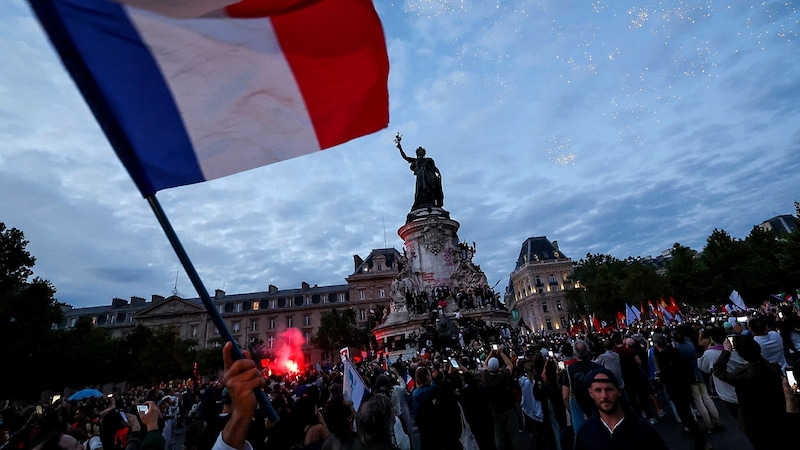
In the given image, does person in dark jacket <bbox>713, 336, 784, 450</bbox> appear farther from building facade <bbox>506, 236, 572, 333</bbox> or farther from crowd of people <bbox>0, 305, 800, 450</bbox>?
building facade <bbox>506, 236, 572, 333</bbox>

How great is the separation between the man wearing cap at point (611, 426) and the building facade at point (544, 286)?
270 feet

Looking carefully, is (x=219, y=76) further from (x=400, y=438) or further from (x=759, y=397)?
(x=759, y=397)

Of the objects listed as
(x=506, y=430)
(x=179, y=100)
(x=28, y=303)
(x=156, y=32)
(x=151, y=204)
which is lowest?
(x=506, y=430)

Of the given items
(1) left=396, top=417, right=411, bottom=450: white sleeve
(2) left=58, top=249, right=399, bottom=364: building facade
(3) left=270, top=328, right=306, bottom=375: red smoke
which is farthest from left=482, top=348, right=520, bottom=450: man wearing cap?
(2) left=58, top=249, right=399, bottom=364: building facade

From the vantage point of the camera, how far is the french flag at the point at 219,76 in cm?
284

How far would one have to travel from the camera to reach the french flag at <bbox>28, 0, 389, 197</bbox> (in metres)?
2.84

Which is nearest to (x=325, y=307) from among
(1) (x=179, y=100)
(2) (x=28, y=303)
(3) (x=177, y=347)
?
(3) (x=177, y=347)

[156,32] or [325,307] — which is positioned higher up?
[325,307]

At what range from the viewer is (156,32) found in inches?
118

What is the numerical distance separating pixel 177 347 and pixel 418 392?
52.5 m

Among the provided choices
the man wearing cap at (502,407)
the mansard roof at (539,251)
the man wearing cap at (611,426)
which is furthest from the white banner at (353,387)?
the mansard roof at (539,251)

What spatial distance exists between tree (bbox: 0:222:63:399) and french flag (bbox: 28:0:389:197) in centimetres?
3280

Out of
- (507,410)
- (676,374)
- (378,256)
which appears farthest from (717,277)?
(507,410)

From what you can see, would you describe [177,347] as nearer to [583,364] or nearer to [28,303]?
[28,303]
